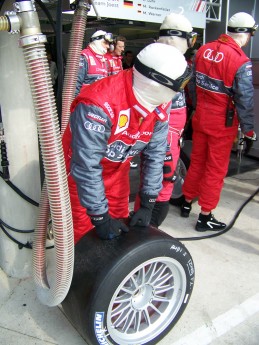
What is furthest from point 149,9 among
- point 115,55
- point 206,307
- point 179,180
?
point 206,307

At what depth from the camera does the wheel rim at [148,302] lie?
6.38 feet

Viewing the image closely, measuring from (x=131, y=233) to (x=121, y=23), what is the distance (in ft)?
18.9

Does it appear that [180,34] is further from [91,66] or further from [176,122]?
[91,66]

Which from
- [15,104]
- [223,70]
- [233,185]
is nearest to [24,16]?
[15,104]

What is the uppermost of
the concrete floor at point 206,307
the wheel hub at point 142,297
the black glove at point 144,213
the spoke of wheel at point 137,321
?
the black glove at point 144,213

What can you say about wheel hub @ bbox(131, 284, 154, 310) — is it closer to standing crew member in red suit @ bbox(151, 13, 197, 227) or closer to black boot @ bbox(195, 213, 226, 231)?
standing crew member in red suit @ bbox(151, 13, 197, 227)

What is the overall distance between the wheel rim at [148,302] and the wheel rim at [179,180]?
1.95 meters

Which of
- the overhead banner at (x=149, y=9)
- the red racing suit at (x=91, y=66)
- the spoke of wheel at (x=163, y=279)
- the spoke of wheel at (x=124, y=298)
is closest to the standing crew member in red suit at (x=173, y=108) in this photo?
the spoke of wheel at (x=163, y=279)

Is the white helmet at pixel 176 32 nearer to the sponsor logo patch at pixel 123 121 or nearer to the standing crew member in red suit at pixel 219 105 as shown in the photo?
the standing crew member in red suit at pixel 219 105

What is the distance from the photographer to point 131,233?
1900mm

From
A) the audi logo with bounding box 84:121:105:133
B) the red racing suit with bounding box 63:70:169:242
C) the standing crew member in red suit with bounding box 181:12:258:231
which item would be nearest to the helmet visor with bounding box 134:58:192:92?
the red racing suit with bounding box 63:70:169:242

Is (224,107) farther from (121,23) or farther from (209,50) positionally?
(121,23)

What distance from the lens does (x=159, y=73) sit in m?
1.62

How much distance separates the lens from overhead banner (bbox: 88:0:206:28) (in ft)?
17.9
